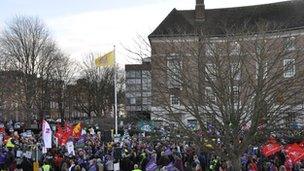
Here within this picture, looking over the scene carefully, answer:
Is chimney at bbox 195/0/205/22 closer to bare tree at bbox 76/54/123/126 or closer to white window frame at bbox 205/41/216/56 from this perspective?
bare tree at bbox 76/54/123/126

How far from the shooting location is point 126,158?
27594 millimetres

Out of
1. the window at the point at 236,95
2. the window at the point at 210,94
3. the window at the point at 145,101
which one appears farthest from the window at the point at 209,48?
the window at the point at 145,101

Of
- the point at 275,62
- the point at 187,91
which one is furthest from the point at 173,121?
the point at 275,62

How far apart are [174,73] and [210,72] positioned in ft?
3.94

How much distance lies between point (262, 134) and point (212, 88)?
7.07ft

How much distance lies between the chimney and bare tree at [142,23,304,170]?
46198mm

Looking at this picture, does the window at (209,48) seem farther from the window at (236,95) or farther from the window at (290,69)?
the window at (290,69)

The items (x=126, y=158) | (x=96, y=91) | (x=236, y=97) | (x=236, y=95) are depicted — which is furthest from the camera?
(x=96, y=91)

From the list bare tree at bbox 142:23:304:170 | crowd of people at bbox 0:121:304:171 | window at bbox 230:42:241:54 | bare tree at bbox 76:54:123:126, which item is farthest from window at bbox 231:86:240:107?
bare tree at bbox 76:54:123:126

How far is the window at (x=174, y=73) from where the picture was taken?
18766 mm

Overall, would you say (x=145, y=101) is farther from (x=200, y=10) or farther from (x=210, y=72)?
(x=200, y=10)

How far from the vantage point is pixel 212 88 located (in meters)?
18.2

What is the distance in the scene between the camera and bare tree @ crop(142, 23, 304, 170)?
17.7 m

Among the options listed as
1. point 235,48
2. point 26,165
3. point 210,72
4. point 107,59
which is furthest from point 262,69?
point 107,59
